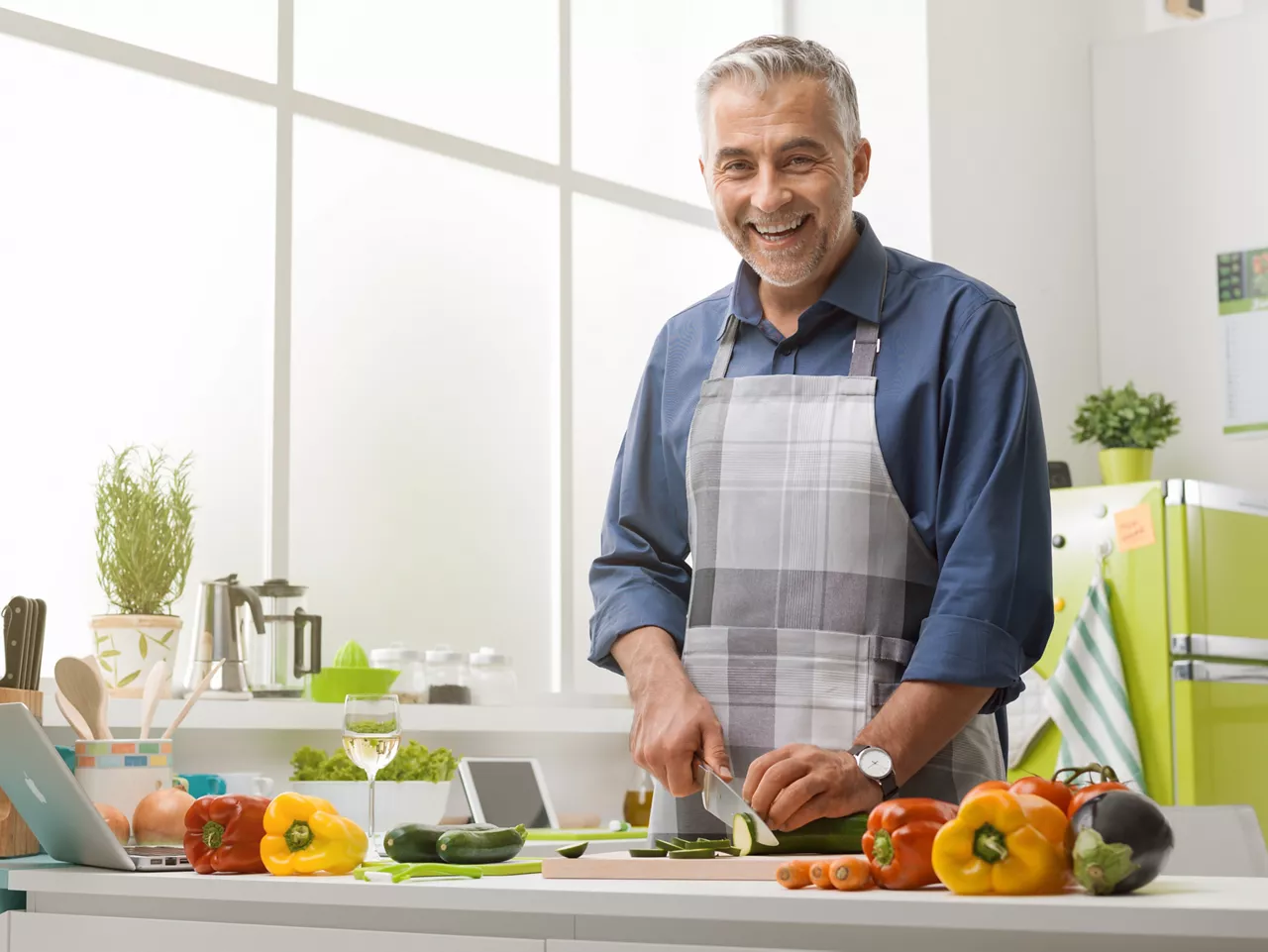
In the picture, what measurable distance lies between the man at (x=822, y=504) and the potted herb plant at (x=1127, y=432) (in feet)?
9.00

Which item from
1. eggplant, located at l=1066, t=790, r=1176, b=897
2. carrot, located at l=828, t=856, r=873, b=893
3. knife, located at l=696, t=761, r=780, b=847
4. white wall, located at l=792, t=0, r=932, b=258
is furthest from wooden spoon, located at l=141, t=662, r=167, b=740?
white wall, located at l=792, t=0, r=932, b=258

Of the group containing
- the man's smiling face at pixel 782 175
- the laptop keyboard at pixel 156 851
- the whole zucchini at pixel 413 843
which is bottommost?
the laptop keyboard at pixel 156 851

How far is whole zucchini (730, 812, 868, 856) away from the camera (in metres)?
1.29

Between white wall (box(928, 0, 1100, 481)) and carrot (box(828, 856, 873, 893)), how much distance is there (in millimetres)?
3411

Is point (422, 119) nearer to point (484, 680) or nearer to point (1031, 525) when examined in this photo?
point (484, 680)

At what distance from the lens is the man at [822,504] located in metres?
1.57

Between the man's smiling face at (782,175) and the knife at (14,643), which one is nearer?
the man's smiling face at (782,175)

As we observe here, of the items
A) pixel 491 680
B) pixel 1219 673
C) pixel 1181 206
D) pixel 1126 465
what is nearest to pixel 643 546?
pixel 491 680

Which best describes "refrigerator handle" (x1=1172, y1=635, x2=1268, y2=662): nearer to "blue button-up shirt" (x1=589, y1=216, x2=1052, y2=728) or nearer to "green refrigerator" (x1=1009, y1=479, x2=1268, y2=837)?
"green refrigerator" (x1=1009, y1=479, x2=1268, y2=837)

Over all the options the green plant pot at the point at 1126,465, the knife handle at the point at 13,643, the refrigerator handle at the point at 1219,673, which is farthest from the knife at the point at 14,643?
the green plant pot at the point at 1126,465

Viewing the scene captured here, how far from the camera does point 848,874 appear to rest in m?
1.06

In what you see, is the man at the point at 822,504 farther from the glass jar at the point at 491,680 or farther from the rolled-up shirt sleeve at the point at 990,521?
the glass jar at the point at 491,680

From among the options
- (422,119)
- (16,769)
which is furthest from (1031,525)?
(422,119)

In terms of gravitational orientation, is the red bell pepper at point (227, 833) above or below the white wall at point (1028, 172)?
below
